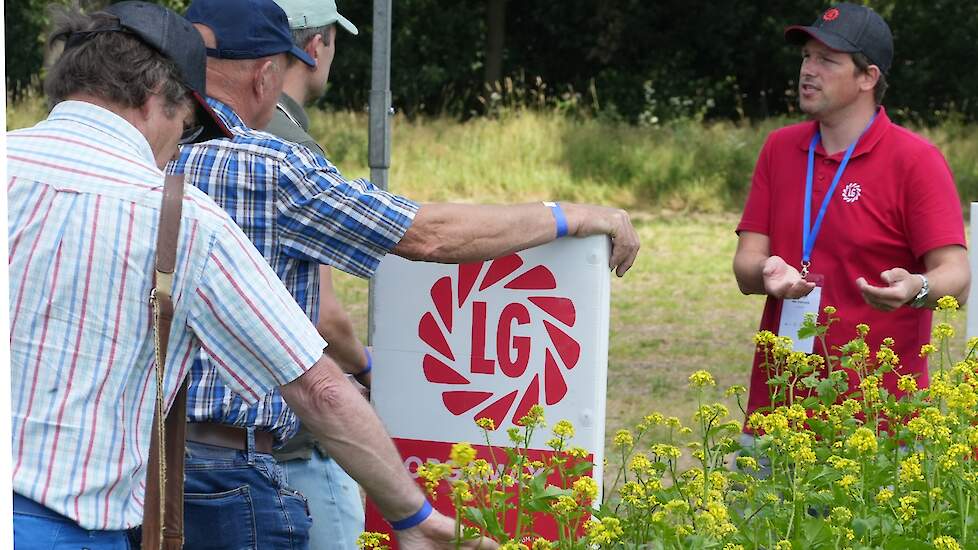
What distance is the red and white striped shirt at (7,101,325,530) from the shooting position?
2.05 m

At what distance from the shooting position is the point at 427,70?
33969 mm

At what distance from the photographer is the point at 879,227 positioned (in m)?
3.82

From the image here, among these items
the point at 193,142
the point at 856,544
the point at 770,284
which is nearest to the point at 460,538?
the point at 856,544

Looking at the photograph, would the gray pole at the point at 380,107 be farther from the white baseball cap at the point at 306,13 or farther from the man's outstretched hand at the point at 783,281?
the man's outstretched hand at the point at 783,281

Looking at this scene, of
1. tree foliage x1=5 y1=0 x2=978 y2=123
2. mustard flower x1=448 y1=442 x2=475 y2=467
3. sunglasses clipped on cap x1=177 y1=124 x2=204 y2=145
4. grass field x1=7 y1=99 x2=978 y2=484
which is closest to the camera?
mustard flower x1=448 y1=442 x2=475 y2=467

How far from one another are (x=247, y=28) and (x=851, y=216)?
5.68 ft

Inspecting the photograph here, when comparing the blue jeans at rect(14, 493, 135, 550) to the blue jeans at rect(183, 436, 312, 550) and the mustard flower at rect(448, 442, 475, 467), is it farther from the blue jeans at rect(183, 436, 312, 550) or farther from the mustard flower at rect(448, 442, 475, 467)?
the blue jeans at rect(183, 436, 312, 550)

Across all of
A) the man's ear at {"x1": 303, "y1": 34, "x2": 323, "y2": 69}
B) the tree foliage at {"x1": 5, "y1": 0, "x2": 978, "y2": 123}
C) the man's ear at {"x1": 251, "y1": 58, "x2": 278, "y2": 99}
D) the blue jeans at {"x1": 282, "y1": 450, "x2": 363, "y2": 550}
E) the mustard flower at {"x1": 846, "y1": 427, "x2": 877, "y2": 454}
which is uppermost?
the tree foliage at {"x1": 5, "y1": 0, "x2": 978, "y2": 123}

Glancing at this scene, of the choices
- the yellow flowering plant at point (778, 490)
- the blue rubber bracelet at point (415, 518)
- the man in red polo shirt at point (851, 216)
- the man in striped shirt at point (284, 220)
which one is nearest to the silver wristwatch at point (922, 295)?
the man in red polo shirt at point (851, 216)

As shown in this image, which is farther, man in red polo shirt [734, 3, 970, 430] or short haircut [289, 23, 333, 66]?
man in red polo shirt [734, 3, 970, 430]

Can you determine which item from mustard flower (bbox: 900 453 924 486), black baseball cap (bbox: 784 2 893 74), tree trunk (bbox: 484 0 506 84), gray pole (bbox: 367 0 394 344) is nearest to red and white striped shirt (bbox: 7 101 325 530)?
mustard flower (bbox: 900 453 924 486)

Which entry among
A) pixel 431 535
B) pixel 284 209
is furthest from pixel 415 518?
pixel 284 209

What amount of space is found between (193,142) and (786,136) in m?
1.97

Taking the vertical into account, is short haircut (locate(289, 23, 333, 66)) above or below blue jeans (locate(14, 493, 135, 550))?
above
